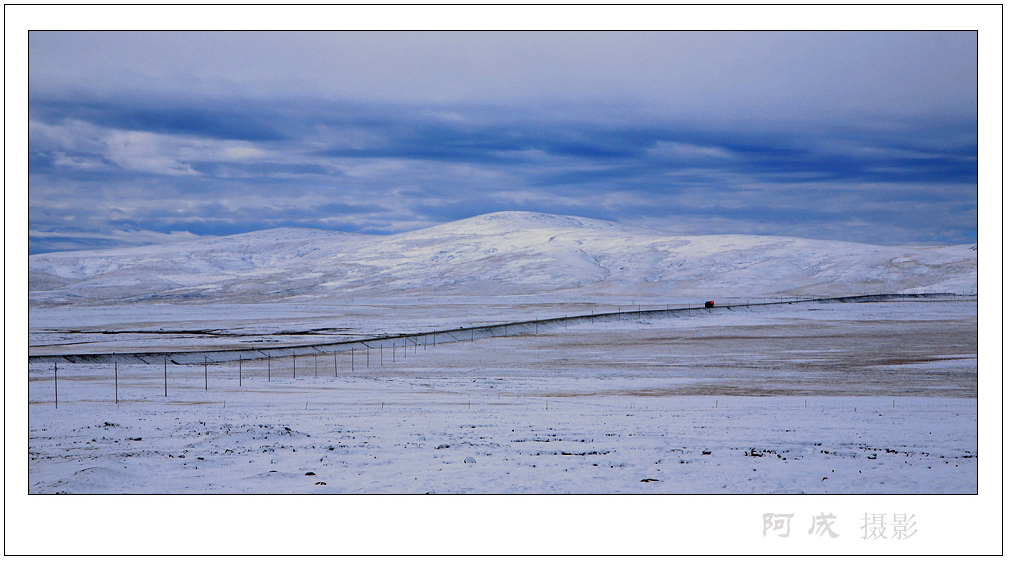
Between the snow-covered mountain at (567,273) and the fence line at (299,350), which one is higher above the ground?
the snow-covered mountain at (567,273)

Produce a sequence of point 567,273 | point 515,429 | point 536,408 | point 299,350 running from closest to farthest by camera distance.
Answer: point 515,429 < point 536,408 < point 299,350 < point 567,273

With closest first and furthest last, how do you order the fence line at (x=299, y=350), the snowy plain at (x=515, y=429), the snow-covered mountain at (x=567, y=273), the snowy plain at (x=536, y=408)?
1. the snowy plain at (x=515, y=429)
2. the snowy plain at (x=536, y=408)
3. the fence line at (x=299, y=350)
4. the snow-covered mountain at (x=567, y=273)

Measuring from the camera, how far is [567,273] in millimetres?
149125

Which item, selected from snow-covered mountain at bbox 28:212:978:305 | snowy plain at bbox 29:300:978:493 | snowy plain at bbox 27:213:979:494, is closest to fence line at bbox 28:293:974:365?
snowy plain at bbox 27:213:979:494

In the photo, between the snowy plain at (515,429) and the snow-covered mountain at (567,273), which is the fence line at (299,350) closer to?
the snowy plain at (515,429)

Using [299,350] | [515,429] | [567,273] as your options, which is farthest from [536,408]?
[567,273]

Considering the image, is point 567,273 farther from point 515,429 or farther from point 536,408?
point 515,429

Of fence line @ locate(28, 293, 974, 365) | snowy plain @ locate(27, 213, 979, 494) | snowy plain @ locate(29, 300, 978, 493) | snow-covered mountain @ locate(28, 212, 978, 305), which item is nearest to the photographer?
snowy plain @ locate(29, 300, 978, 493)

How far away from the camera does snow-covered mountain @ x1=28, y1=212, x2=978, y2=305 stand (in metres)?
122

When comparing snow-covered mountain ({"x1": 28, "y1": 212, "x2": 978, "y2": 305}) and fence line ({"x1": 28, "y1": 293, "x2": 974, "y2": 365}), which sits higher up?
snow-covered mountain ({"x1": 28, "y1": 212, "x2": 978, "y2": 305})

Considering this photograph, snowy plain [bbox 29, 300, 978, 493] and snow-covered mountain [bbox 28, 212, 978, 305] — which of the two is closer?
snowy plain [bbox 29, 300, 978, 493]

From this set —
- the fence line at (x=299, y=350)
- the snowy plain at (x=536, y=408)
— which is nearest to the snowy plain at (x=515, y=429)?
the snowy plain at (x=536, y=408)

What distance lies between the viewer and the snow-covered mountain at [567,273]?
122000 millimetres

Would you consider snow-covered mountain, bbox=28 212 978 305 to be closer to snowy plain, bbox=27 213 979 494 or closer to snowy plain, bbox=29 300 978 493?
snowy plain, bbox=27 213 979 494
